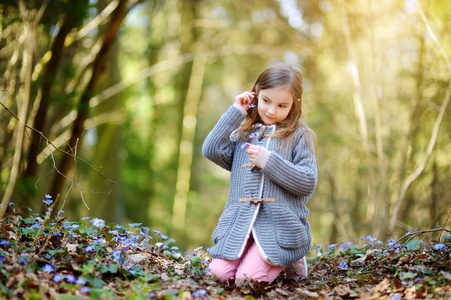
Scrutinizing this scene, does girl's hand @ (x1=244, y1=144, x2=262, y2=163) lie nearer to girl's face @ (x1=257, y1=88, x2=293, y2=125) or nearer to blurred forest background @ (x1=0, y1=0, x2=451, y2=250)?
girl's face @ (x1=257, y1=88, x2=293, y2=125)

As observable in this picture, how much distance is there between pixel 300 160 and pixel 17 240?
190cm

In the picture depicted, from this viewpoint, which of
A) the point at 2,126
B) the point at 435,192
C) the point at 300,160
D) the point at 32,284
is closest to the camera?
the point at 32,284

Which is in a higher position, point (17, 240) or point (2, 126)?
point (2, 126)

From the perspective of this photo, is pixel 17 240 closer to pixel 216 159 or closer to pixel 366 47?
pixel 216 159

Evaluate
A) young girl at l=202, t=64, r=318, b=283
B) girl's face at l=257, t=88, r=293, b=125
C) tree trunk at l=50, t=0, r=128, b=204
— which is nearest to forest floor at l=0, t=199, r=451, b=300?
young girl at l=202, t=64, r=318, b=283

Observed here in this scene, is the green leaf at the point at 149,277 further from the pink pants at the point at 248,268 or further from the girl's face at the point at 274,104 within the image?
the girl's face at the point at 274,104

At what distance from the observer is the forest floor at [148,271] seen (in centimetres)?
230

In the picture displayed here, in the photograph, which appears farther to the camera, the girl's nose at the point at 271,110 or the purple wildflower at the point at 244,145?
the girl's nose at the point at 271,110

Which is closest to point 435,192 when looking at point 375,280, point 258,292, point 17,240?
point 375,280

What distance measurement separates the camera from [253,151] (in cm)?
308

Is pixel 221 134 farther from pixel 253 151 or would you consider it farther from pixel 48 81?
pixel 48 81

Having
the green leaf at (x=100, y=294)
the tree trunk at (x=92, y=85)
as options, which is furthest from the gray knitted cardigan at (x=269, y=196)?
the tree trunk at (x=92, y=85)

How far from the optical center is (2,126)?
4.41m

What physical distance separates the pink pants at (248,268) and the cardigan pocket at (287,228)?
0.19 m
